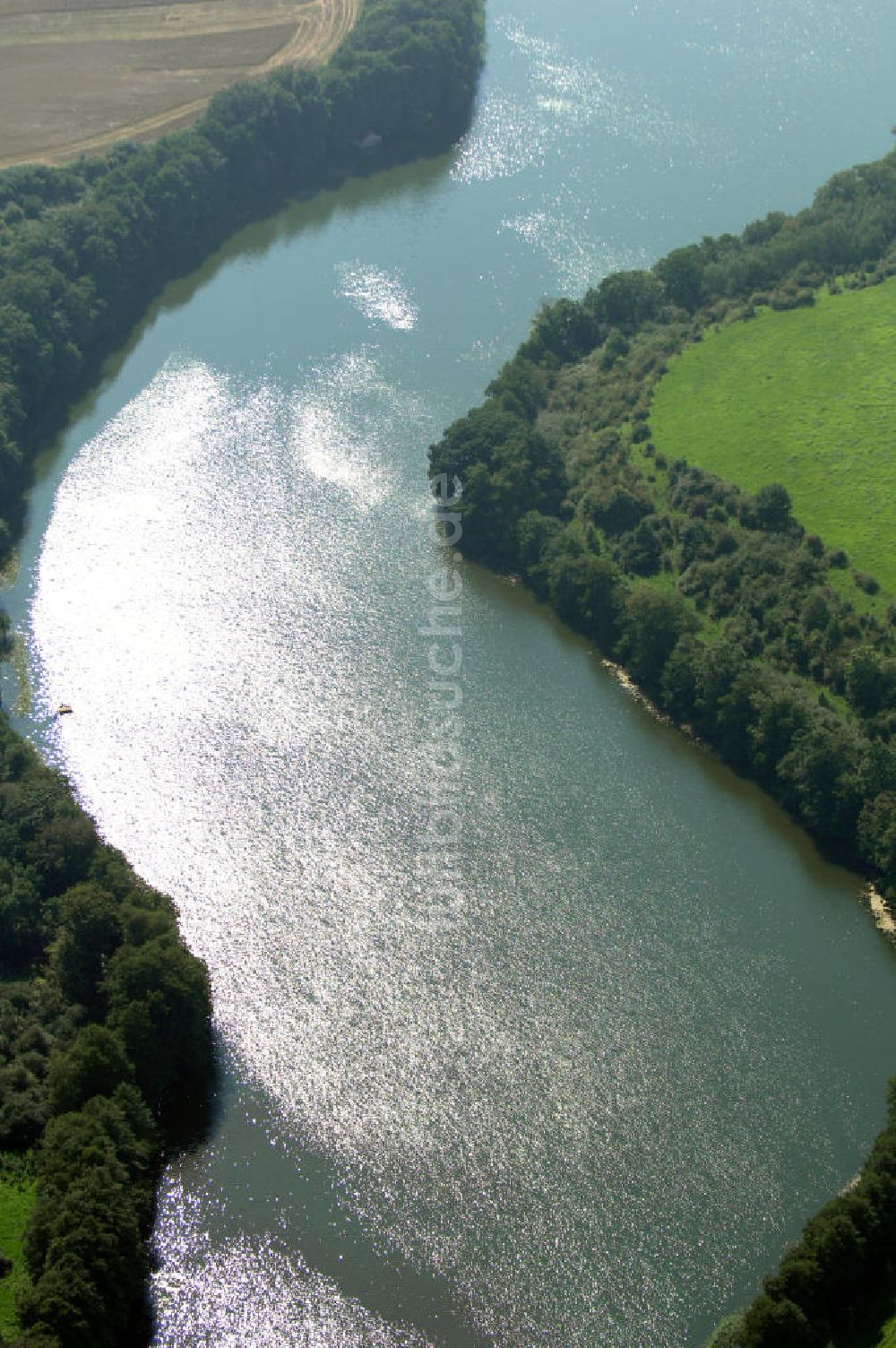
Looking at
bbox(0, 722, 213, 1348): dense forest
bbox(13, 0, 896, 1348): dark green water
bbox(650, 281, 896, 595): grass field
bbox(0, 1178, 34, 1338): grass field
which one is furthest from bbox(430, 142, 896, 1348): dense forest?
bbox(0, 1178, 34, 1338): grass field

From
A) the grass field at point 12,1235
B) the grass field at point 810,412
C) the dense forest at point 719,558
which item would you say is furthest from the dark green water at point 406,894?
the grass field at point 810,412

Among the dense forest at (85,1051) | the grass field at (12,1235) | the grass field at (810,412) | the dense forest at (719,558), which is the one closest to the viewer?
the dense forest at (85,1051)

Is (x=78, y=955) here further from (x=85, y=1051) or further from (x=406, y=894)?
(x=406, y=894)

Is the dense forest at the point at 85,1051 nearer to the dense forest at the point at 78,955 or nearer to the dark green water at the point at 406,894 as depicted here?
the dense forest at the point at 78,955

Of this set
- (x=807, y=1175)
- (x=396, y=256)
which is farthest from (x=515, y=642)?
(x=396, y=256)

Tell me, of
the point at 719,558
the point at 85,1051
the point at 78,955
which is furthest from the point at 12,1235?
the point at 719,558

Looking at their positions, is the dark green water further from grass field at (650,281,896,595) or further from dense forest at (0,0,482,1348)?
grass field at (650,281,896,595)
